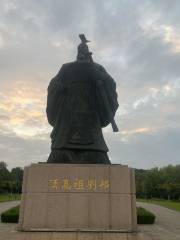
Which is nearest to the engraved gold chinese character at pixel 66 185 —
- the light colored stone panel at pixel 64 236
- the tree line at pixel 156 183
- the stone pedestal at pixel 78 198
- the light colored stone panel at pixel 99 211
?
the stone pedestal at pixel 78 198

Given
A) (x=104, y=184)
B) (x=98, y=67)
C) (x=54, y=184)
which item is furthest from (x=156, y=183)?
(x=54, y=184)

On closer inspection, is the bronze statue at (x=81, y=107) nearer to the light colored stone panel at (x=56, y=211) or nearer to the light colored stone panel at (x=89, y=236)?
the light colored stone panel at (x=56, y=211)

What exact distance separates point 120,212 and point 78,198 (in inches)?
36.6

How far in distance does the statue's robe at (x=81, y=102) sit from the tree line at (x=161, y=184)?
58.0 meters

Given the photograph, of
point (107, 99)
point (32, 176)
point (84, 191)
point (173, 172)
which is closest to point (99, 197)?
point (84, 191)

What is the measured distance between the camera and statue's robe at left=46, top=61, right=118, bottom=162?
8922 mm

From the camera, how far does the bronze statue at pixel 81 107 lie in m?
8.70

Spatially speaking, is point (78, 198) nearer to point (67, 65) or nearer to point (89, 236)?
point (89, 236)

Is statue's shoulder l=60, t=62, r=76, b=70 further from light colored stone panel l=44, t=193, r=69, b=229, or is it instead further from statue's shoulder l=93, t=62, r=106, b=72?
light colored stone panel l=44, t=193, r=69, b=229

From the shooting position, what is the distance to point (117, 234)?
759 cm

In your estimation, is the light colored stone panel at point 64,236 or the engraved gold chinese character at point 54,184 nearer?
the light colored stone panel at point 64,236

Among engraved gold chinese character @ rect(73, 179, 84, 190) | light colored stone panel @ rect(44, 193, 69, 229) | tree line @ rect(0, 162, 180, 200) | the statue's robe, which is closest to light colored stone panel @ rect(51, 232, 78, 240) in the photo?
light colored stone panel @ rect(44, 193, 69, 229)

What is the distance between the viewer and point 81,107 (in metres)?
9.09

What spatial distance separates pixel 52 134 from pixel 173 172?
62.2 m
